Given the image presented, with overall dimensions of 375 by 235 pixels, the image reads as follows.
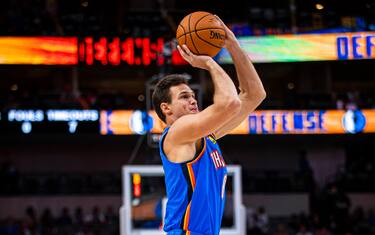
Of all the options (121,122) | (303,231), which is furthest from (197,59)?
(121,122)

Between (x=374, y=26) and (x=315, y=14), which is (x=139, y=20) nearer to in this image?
(x=315, y=14)

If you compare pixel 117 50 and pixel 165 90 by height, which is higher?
pixel 117 50

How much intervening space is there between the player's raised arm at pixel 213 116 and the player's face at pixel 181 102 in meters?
0.14

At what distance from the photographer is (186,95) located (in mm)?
3473

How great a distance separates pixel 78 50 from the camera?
619 inches

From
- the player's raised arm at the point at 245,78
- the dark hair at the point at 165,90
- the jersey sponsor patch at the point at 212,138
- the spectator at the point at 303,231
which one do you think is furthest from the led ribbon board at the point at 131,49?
the dark hair at the point at 165,90

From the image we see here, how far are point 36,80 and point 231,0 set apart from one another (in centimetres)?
716

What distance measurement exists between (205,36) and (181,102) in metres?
0.43

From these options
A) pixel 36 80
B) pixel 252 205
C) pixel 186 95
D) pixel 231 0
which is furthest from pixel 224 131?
pixel 36 80

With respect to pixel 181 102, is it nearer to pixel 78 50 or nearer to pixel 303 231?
pixel 303 231

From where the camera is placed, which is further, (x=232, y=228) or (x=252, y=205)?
(x=252, y=205)

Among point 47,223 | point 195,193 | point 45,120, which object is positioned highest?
point 45,120

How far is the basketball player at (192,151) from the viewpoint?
3.22m

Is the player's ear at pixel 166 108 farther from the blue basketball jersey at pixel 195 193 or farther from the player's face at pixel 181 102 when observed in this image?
the blue basketball jersey at pixel 195 193
